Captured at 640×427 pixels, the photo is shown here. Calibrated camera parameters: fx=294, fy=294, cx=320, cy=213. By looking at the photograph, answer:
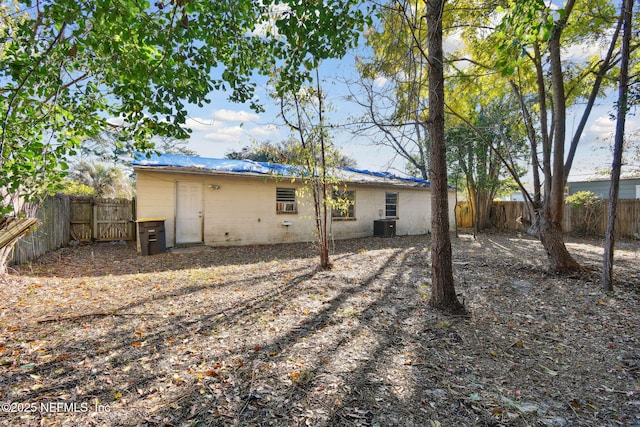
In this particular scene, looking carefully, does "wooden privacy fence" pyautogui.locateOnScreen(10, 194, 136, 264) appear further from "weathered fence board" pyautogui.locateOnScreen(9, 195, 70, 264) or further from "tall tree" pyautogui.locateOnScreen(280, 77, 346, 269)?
"tall tree" pyautogui.locateOnScreen(280, 77, 346, 269)

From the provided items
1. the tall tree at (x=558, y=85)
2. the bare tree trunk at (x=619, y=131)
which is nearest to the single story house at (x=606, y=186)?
the tall tree at (x=558, y=85)

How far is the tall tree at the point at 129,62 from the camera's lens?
2.54 meters

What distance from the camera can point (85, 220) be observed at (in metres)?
9.62

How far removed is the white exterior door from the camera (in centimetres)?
866

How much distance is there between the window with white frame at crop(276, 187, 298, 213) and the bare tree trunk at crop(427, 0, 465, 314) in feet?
23.2

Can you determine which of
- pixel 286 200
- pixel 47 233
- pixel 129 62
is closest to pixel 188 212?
pixel 286 200

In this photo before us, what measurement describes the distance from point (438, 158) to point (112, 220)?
417 inches

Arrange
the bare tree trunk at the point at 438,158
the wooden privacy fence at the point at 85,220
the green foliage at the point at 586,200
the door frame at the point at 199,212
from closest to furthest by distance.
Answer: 1. the bare tree trunk at the point at 438,158
2. the wooden privacy fence at the point at 85,220
3. the door frame at the point at 199,212
4. the green foliage at the point at 586,200

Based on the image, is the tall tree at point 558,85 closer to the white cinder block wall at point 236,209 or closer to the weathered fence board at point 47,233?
the white cinder block wall at point 236,209

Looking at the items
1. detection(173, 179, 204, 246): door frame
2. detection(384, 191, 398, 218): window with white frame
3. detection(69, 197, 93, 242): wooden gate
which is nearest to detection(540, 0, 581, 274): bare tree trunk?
detection(384, 191, 398, 218): window with white frame

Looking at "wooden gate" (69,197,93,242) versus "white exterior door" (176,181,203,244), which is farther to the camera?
"wooden gate" (69,197,93,242)

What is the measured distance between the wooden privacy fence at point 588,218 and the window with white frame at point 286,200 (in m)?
8.52

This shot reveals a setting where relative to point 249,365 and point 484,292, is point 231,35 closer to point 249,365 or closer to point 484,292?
point 249,365

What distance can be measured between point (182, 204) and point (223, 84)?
243 inches
